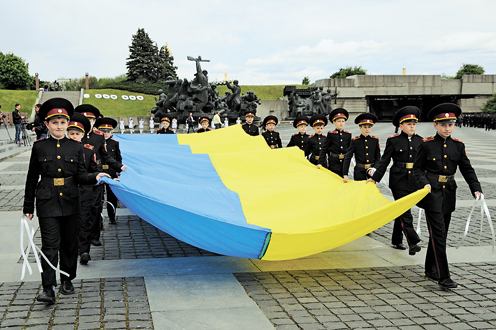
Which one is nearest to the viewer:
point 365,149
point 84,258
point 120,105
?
point 84,258

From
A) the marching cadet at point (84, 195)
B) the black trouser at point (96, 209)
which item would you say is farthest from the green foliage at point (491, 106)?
the marching cadet at point (84, 195)

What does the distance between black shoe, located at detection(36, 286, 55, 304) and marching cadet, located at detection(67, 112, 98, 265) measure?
44.8 inches

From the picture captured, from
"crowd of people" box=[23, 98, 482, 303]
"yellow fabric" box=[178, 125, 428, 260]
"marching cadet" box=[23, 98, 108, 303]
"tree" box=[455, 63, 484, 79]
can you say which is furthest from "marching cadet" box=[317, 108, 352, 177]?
"tree" box=[455, 63, 484, 79]

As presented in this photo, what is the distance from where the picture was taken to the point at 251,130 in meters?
10.8

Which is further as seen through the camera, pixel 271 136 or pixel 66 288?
pixel 271 136

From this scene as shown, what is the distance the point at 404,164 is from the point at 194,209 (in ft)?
9.82

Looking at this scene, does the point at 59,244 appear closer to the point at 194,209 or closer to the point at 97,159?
the point at 194,209

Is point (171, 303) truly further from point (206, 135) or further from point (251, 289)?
point (206, 135)

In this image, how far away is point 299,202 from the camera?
18.3 ft

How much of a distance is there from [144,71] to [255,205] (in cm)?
6776

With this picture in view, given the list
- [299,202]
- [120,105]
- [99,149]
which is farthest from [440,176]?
[120,105]

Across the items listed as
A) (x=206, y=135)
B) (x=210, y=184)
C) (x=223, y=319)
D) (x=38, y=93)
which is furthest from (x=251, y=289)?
(x=38, y=93)

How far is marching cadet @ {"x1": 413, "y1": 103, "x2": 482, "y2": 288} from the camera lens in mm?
4684

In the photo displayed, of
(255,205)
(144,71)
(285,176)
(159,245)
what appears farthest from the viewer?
(144,71)
